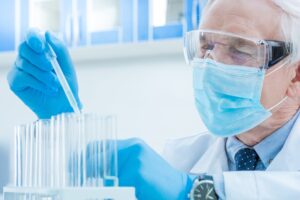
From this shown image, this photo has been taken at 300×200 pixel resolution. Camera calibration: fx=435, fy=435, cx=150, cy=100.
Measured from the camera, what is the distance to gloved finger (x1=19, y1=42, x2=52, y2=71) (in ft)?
3.45

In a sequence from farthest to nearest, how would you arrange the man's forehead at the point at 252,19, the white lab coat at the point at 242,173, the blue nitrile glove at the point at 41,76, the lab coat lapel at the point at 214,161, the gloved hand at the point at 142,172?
the lab coat lapel at the point at 214,161 → the man's forehead at the point at 252,19 → the blue nitrile glove at the point at 41,76 → the white lab coat at the point at 242,173 → the gloved hand at the point at 142,172

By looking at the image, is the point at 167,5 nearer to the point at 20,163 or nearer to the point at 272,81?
the point at 272,81

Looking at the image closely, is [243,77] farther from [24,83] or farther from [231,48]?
[24,83]

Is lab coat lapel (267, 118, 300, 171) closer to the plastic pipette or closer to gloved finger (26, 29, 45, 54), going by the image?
the plastic pipette

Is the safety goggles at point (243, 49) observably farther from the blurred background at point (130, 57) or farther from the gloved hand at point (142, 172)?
the blurred background at point (130, 57)

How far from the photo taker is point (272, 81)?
3.84ft

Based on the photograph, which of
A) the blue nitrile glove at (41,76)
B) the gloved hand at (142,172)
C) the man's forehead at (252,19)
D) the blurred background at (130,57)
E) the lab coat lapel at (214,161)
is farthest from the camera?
the blurred background at (130,57)

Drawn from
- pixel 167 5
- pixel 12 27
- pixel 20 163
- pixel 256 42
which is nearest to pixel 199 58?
pixel 256 42

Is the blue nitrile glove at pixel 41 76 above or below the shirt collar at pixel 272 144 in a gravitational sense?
above

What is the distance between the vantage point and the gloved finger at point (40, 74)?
42.9 inches

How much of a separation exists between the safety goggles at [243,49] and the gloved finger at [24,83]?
0.44 metres

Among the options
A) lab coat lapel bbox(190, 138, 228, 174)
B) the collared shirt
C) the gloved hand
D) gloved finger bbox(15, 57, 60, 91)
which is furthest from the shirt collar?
gloved finger bbox(15, 57, 60, 91)

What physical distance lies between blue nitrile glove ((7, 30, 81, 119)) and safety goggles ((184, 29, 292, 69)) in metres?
0.37

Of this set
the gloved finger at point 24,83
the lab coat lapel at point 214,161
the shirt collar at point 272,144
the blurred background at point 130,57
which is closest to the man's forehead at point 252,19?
the shirt collar at point 272,144
